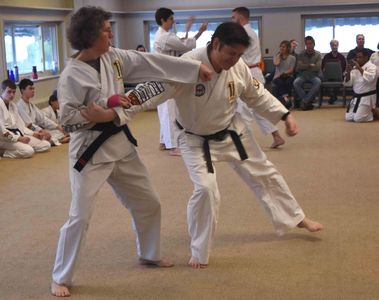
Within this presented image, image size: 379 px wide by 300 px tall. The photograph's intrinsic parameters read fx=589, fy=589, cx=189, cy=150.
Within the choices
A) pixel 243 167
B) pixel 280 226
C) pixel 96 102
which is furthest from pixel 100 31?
pixel 280 226

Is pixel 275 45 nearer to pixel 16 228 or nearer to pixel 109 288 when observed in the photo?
pixel 16 228

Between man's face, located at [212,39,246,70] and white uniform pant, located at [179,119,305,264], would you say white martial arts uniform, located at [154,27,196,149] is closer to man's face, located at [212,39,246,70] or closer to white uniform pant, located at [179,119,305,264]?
white uniform pant, located at [179,119,305,264]

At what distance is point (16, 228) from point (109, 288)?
121cm

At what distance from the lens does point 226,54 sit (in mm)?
2820

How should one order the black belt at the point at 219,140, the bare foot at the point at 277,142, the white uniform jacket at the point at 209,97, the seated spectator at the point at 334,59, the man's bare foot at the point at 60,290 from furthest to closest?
the seated spectator at the point at 334,59 < the bare foot at the point at 277,142 < the black belt at the point at 219,140 < the white uniform jacket at the point at 209,97 < the man's bare foot at the point at 60,290

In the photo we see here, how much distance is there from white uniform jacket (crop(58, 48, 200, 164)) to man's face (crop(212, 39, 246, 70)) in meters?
0.16

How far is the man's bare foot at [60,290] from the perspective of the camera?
108 inches

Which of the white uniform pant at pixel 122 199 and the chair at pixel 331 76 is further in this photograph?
the chair at pixel 331 76

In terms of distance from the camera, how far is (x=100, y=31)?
2.49 metres

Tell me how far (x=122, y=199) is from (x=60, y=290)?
0.53 m

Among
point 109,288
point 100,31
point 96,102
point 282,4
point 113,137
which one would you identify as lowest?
point 109,288

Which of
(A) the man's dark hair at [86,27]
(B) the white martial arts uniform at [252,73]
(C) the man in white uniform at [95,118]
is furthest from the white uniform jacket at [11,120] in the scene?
(A) the man's dark hair at [86,27]

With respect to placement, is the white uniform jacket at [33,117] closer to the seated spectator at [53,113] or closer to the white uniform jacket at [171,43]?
the seated spectator at [53,113]

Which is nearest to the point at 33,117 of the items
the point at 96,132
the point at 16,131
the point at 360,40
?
the point at 16,131
